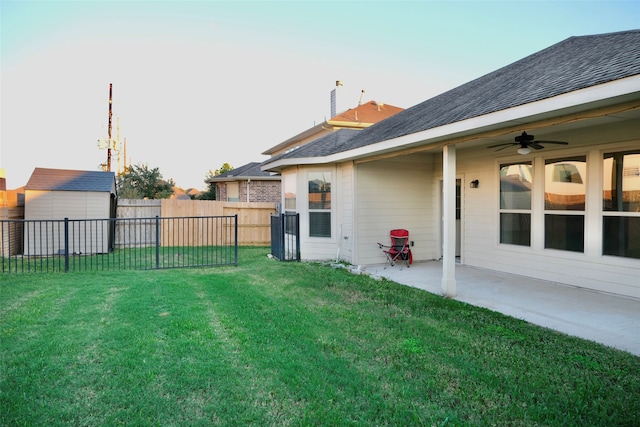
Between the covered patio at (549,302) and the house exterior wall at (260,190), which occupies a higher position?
the house exterior wall at (260,190)

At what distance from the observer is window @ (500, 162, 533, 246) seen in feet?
22.7

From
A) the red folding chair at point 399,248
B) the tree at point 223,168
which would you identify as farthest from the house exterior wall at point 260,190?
the tree at point 223,168

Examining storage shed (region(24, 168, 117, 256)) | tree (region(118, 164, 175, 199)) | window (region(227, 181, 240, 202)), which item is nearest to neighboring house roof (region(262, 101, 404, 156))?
window (region(227, 181, 240, 202))

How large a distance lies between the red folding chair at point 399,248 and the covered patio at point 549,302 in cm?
84

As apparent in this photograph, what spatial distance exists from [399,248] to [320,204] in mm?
2331

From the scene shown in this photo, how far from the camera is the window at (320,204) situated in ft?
31.2

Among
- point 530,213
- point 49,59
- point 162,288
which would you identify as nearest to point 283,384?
point 162,288

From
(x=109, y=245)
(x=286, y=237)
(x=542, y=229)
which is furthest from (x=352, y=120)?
(x=542, y=229)

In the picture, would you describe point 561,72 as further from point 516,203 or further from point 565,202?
point 516,203

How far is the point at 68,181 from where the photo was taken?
11375 mm

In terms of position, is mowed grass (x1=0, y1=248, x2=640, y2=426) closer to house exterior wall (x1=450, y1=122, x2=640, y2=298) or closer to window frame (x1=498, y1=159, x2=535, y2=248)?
house exterior wall (x1=450, y1=122, x2=640, y2=298)

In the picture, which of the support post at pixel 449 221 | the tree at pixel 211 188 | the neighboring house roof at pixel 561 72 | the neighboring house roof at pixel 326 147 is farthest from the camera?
the tree at pixel 211 188

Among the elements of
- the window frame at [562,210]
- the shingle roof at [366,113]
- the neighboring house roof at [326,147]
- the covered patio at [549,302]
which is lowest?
the covered patio at [549,302]

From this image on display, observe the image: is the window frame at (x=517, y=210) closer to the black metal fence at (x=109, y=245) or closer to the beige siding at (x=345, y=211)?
the beige siding at (x=345, y=211)
